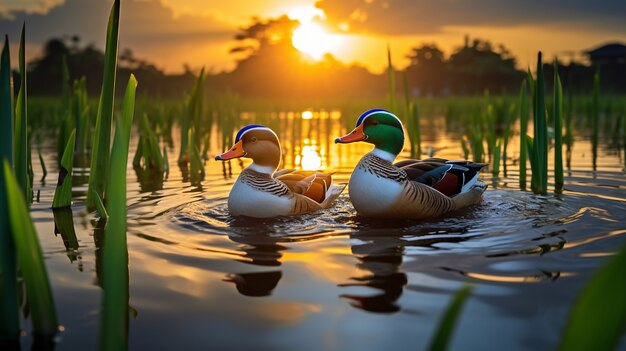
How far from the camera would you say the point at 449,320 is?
5.31 feet

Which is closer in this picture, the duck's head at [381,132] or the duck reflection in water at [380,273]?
the duck reflection in water at [380,273]

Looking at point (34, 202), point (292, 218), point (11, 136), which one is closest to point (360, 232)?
point (292, 218)

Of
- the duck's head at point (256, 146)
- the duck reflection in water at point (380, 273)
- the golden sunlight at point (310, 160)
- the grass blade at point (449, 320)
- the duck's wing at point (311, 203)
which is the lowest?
the duck reflection in water at point (380, 273)

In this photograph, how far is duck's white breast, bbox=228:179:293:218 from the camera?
548cm

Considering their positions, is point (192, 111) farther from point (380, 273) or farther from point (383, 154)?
point (380, 273)

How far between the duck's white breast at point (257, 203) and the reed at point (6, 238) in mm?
2905

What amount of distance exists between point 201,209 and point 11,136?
129 inches

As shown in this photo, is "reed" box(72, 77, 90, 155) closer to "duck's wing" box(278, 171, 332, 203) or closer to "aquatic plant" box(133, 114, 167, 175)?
"aquatic plant" box(133, 114, 167, 175)

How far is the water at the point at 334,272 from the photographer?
9.11 ft

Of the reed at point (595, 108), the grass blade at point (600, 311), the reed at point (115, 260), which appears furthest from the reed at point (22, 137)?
the reed at point (595, 108)

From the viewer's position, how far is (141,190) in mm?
→ 6934

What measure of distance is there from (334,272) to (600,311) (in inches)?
89.5

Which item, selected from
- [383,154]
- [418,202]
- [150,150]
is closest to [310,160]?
[150,150]

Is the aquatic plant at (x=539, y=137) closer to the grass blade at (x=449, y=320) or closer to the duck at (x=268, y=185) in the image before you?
the duck at (x=268, y=185)
